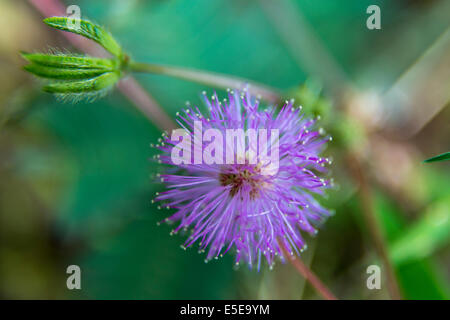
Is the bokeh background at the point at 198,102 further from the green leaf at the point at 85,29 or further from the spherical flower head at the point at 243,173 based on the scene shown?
the green leaf at the point at 85,29

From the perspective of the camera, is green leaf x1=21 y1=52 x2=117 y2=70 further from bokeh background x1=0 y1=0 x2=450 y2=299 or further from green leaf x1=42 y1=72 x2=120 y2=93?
bokeh background x1=0 y1=0 x2=450 y2=299

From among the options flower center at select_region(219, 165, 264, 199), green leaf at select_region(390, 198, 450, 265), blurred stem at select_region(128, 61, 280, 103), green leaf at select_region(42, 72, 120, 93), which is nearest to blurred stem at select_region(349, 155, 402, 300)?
green leaf at select_region(390, 198, 450, 265)

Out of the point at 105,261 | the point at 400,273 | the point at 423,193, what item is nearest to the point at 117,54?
the point at 105,261

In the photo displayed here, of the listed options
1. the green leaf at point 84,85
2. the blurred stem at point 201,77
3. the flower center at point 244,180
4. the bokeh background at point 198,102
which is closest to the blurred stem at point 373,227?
the bokeh background at point 198,102

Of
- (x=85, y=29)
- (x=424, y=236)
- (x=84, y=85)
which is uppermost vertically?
(x=85, y=29)

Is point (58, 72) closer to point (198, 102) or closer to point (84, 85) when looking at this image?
point (84, 85)

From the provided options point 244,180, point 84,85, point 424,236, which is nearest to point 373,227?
point 424,236
